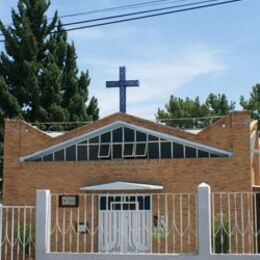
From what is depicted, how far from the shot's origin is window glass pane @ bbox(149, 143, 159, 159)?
24.6m

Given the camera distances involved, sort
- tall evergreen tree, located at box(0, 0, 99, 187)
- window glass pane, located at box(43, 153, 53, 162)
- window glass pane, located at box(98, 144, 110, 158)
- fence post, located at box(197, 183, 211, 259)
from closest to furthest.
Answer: fence post, located at box(197, 183, 211, 259), window glass pane, located at box(98, 144, 110, 158), window glass pane, located at box(43, 153, 53, 162), tall evergreen tree, located at box(0, 0, 99, 187)

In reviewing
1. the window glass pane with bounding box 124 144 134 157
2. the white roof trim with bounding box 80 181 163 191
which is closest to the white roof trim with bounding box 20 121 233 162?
the window glass pane with bounding box 124 144 134 157

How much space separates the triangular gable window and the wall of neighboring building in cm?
23

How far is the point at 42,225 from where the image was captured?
11.1 metres

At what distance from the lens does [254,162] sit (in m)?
25.7

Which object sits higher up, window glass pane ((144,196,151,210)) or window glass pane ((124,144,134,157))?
window glass pane ((124,144,134,157))

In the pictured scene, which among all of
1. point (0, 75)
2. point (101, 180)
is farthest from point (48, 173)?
point (0, 75)

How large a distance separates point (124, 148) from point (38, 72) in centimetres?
1424

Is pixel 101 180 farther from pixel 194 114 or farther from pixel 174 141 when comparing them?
pixel 194 114

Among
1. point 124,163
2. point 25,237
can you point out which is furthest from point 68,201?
point 25,237

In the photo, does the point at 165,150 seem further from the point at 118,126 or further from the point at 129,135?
the point at 118,126

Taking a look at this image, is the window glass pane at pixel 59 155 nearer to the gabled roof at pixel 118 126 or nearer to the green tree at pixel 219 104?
the gabled roof at pixel 118 126

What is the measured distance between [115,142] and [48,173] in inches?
119

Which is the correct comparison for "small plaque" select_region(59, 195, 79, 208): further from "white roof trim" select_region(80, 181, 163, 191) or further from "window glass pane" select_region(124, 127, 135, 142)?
"window glass pane" select_region(124, 127, 135, 142)
